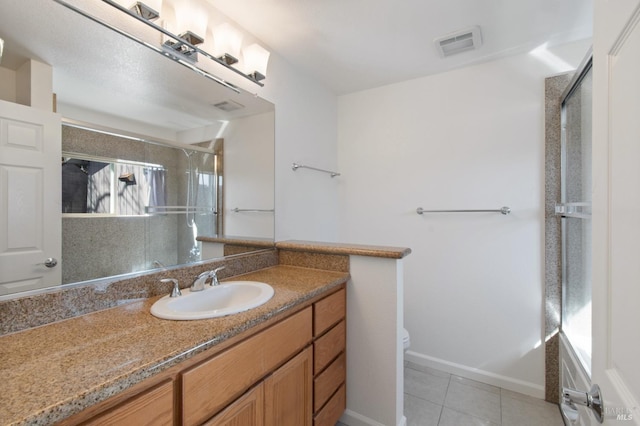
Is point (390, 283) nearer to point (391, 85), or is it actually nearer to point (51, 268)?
point (51, 268)

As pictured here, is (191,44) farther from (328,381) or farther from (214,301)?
(328,381)

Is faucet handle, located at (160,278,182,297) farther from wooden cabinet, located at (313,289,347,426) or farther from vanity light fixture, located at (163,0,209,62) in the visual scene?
vanity light fixture, located at (163,0,209,62)

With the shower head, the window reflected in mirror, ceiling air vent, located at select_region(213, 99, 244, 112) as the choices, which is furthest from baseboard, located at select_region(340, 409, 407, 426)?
ceiling air vent, located at select_region(213, 99, 244, 112)

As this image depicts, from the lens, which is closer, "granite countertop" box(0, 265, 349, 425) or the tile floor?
"granite countertop" box(0, 265, 349, 425)

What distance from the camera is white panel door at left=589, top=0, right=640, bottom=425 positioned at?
446 mm

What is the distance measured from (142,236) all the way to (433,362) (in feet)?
7.25

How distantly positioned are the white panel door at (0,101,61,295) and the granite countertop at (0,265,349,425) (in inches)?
7.4

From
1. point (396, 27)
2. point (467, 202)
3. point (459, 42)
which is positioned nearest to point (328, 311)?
point (467, 202)

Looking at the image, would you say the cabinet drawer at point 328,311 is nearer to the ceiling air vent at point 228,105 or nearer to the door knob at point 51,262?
the door knob at point 51,262

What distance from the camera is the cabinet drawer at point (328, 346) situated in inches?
52.0

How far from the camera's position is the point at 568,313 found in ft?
5.62

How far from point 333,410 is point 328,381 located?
0.61ft

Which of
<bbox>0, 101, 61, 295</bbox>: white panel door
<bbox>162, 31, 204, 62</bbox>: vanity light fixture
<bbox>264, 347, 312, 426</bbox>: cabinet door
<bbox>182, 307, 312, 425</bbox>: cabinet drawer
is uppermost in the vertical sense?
<bbox>162, 31, 204, 62</bbox>: vanity light fixture

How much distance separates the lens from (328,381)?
4.62 ft
